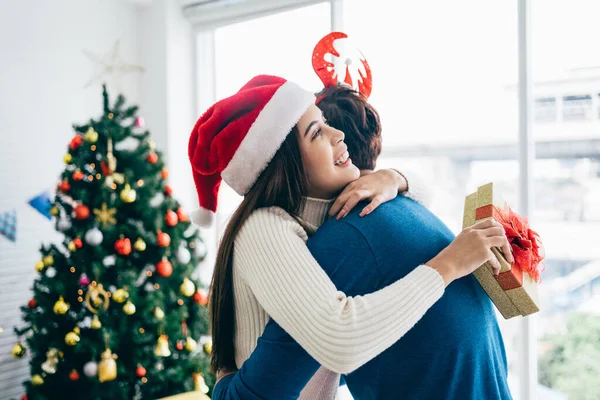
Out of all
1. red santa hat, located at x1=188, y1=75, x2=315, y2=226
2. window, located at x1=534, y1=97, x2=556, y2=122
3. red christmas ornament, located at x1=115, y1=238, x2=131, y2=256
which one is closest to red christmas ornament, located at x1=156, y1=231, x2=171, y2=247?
red christmas ornament, located at x1=115, y1=238, x2=131, y2=256

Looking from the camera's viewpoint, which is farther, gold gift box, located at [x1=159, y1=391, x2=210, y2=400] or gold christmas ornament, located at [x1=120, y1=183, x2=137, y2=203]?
gold christmas ornament, located at [x1=120, y1=183, x2=137, y2=203]

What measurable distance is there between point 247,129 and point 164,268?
1.26m

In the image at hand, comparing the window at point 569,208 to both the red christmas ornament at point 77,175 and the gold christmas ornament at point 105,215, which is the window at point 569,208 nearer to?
the gold christmas ornament at point 105,215

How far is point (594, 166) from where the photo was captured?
83.9 inches

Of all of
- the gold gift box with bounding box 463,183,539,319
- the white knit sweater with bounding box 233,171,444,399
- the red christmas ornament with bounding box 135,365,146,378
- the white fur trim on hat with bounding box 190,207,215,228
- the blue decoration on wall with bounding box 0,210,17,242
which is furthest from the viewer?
the blue decoration on wall with bounding box 0,210,17,242

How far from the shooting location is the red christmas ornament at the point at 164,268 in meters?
2.23

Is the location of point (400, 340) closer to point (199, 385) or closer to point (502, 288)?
point (502, 288)

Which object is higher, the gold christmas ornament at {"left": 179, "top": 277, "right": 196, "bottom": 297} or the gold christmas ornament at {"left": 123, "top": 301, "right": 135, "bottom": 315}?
the gold christmas ornament at {"left": 179, "top": 277, "right": 196, "bottom": 297}

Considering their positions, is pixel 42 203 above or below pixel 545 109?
below

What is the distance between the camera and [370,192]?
1039 millimetres

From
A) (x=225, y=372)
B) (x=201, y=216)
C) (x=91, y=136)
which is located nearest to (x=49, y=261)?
(x=91, y=136)

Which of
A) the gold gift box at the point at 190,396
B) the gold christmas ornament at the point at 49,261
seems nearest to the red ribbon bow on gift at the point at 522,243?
the gold gift box at the point at 190,396

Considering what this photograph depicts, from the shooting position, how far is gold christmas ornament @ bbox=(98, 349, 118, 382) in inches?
81.2

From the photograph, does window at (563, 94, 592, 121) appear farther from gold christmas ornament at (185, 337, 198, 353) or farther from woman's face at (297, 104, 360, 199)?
gold christmas ornament at (185, 337, 198, 353)
